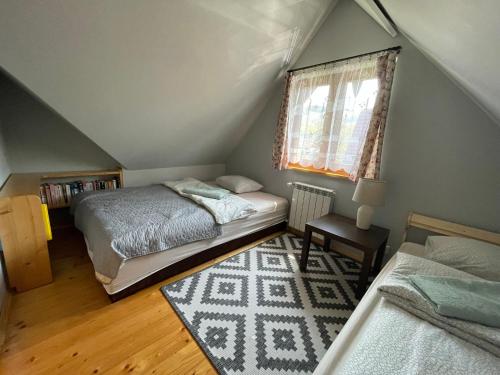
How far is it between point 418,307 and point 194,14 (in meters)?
2.33

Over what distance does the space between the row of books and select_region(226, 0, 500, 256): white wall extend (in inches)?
126

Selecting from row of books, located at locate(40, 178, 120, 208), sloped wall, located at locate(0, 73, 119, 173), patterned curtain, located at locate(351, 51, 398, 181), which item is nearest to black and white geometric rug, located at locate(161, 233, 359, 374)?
patterned curtain, located at locate(351, 51, 398, 181)

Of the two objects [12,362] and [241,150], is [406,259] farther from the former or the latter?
[241,150]

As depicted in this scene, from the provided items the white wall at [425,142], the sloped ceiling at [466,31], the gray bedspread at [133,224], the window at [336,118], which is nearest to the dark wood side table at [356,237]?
the white wall at [425,142]

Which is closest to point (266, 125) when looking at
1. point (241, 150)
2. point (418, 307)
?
point (241, 150)

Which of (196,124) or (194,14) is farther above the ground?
(194,14)

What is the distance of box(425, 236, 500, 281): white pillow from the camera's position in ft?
4.48

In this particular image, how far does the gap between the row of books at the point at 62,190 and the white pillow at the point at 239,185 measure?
5.52ft

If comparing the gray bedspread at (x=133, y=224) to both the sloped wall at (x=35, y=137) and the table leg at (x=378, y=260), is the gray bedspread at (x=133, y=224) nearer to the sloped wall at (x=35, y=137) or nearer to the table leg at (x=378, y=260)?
the sloped wall at (x=35, y=137)

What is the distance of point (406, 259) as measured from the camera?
1408mm

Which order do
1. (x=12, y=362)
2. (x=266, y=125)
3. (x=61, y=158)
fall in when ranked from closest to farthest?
(x=12, y=362) → (x=61, y=158) → (x=266, y=125)

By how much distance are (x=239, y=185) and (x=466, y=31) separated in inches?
98.7

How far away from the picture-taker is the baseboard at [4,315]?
1.32 m

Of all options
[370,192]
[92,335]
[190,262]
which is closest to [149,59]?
[190,262]
